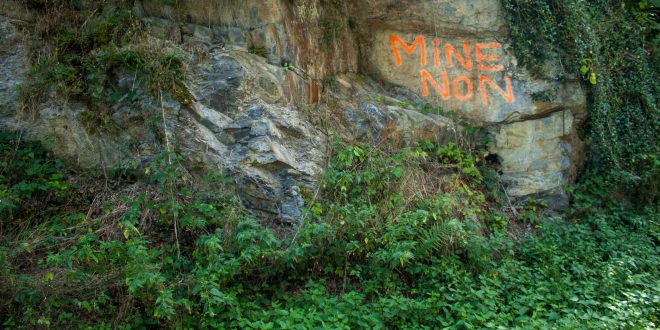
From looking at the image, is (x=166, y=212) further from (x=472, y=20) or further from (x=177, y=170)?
(x=472, y=20)

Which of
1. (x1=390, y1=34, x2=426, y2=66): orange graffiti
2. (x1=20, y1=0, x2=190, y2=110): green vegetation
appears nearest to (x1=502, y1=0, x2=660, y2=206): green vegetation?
(x1=390, y1=34, x2=426, y2=66): orange graffiti

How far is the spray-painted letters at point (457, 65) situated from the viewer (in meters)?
7.74

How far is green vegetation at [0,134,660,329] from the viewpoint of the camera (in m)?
4.76

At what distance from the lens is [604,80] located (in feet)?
25.5

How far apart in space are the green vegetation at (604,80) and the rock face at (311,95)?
0.22 metres

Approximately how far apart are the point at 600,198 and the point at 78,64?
6403 millimetres

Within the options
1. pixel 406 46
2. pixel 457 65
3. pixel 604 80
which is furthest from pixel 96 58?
pixel 604 80

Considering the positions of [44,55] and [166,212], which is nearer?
[166,212]

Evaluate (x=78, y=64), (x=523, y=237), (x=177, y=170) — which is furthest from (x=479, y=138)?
(x=78, y=64)

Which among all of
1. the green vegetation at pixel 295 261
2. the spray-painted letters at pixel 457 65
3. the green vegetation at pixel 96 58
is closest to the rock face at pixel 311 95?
the spray-painted letters at pixel 457 65

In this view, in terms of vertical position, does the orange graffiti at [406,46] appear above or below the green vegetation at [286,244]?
above

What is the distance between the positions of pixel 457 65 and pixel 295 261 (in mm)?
3817

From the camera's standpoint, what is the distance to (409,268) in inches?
222

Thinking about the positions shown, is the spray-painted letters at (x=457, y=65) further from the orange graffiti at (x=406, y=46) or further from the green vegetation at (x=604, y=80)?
the green vegetation at (x=604, y=80)
